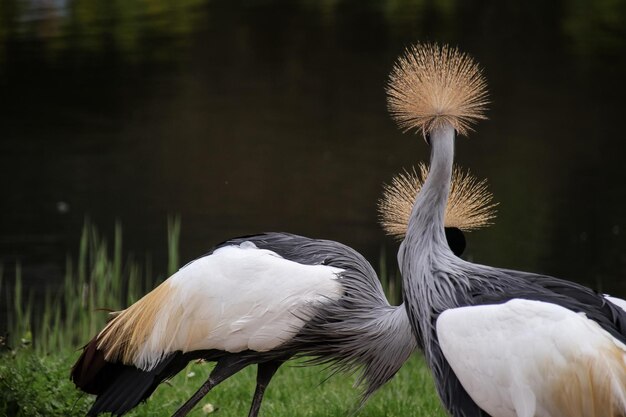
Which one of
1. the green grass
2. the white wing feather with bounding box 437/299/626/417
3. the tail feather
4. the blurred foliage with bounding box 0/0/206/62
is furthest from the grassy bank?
the blurred foliage with bounding box 0/0/206/62

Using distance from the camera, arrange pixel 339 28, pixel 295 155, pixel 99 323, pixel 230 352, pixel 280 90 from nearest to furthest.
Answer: pixel 230 352 → pixel 99 323 → pixel 295 155 → pixel 280 90 → pixel 339 28

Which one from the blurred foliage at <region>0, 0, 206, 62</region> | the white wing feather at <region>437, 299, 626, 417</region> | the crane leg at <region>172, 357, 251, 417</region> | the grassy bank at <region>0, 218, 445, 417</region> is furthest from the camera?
the blurred foliage at <region>0, 0, 206, 62</region>

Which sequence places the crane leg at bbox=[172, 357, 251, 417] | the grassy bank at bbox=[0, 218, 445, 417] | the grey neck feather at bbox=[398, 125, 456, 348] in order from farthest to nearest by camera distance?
the grassy bank at bbox=[0, 218, 445, 417]
the crane leg at bbox=[172, 357, 251, 417]
the grey neck feather at bbox=[398, 125, 456, 348]

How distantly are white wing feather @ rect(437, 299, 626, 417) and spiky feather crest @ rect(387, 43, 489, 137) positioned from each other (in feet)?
2.17

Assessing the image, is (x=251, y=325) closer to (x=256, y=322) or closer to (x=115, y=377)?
(x=256, y=322)

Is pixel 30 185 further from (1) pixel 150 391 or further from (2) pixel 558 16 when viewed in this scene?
(2) pixel 558 16

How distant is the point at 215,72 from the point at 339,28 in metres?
2.30

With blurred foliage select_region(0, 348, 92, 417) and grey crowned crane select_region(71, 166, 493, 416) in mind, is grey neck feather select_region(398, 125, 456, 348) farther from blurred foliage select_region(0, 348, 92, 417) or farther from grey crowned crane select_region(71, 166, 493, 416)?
blurred foliage select_region(0, 348, 92, 417)

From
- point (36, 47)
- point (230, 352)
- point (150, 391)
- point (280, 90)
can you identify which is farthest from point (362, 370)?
point (36, 47)

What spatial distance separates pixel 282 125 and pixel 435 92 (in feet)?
25.0

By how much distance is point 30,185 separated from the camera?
373 inches

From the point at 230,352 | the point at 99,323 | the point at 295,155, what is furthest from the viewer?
the point at 295,155

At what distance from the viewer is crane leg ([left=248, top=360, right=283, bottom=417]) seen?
3.73 metres

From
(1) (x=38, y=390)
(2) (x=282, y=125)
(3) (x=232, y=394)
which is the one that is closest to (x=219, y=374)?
(1) (x=38, y=390)
